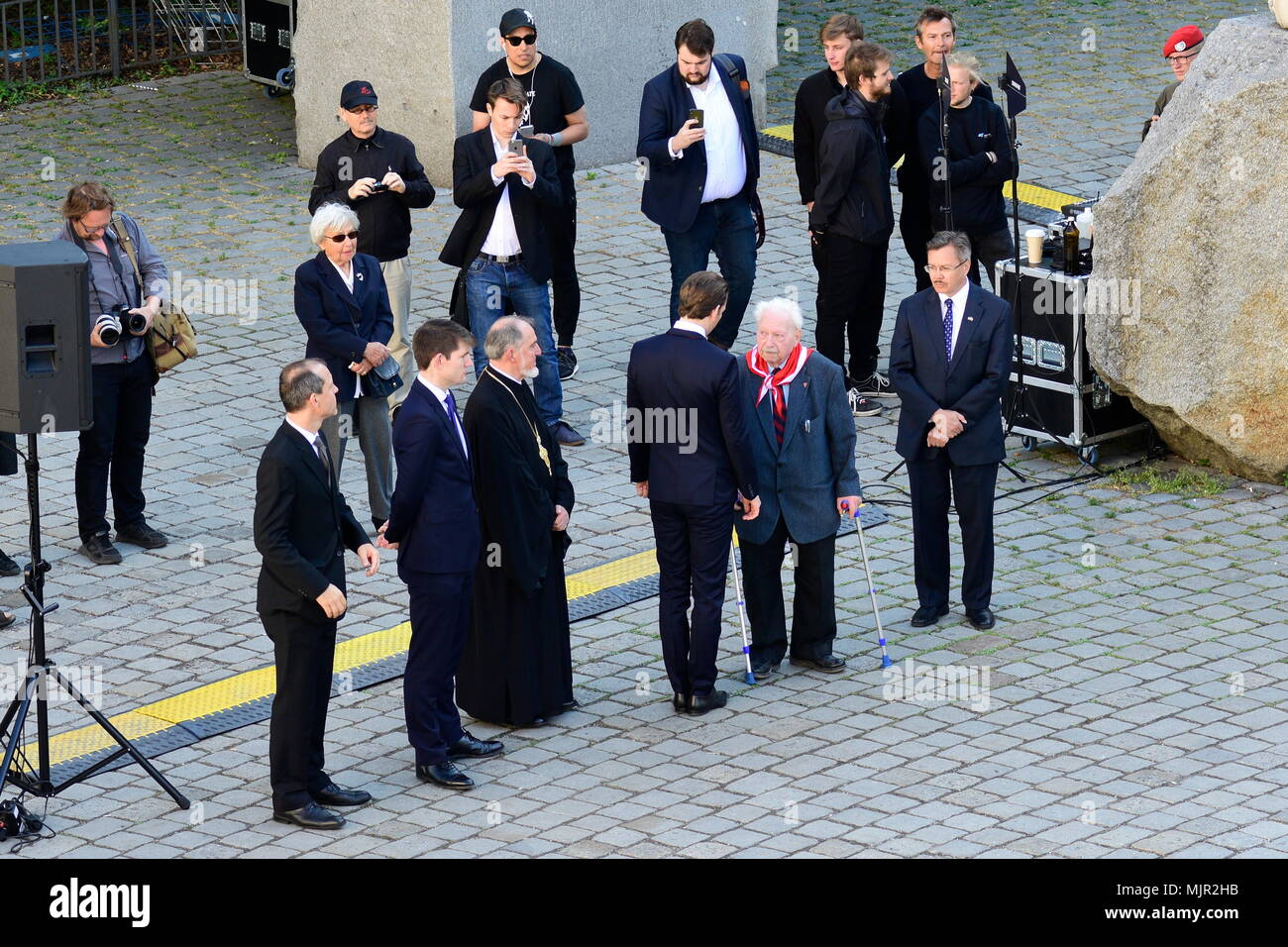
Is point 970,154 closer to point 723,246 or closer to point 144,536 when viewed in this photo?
point 723,246

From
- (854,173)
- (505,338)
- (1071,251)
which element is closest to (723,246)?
(854,173)

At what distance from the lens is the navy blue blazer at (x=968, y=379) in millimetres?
10664

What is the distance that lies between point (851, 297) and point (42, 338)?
5.90 meters

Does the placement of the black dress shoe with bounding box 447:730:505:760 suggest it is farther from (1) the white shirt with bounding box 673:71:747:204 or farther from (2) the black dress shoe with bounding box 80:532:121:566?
(1) the white shirt with bounding box 673:71:747:204

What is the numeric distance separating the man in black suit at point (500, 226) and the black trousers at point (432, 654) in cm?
327

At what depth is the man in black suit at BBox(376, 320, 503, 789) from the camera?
9062mm

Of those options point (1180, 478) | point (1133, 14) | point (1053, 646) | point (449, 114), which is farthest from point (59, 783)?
point (1133, 14)

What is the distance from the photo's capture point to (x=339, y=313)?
36.9ft

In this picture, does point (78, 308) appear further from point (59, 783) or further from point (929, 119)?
point (929, 119)

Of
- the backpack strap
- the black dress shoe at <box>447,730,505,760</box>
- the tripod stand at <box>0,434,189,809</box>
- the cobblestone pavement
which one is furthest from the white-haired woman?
the backpack strap

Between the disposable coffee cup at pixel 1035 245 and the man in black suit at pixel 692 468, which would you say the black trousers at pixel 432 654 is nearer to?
the man in black suit at pixel 692 468

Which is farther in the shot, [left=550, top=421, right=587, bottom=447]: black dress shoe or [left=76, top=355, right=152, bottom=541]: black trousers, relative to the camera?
[left=550, top=421, right=587, bottom=447]: black dress shoe

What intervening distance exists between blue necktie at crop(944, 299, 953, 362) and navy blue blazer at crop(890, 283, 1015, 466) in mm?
23

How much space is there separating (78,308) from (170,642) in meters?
2.25
